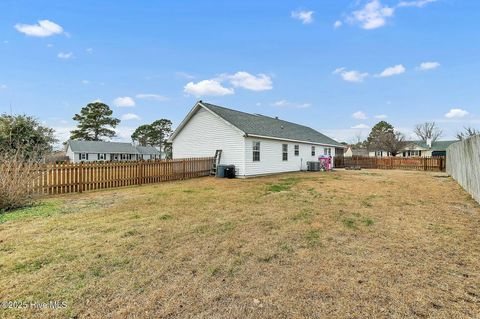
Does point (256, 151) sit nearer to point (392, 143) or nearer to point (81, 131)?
point (392, 143)

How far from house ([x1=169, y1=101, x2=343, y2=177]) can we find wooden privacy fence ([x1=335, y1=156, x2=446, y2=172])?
12.0 m

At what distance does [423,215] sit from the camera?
6195 millimetres

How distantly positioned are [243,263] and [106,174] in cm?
984

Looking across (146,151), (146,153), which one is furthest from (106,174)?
(146,151)

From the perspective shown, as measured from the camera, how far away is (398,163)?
90.2 feet

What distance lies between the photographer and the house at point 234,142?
15.5 metres

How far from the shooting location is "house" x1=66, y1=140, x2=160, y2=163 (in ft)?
145

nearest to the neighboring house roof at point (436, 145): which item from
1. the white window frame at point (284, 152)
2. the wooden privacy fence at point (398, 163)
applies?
the wooden privacy fence at point (398, 163)

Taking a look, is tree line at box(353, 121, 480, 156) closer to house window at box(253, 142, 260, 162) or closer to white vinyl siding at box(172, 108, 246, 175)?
house window at box(253, 142, 260, 162)

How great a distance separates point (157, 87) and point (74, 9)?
33.0 ft

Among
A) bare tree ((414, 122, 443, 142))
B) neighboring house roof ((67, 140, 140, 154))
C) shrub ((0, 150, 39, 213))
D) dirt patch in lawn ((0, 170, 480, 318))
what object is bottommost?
dirt patch in lawn ((0, 170, 480, 318))

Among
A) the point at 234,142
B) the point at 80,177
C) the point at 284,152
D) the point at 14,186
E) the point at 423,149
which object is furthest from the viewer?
the point at 423,149

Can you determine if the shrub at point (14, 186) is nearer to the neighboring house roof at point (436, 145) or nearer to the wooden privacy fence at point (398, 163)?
the wooden privacy fence at point (398, 163)

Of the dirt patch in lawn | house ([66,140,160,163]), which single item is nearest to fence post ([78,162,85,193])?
the dirt patch in lawn
